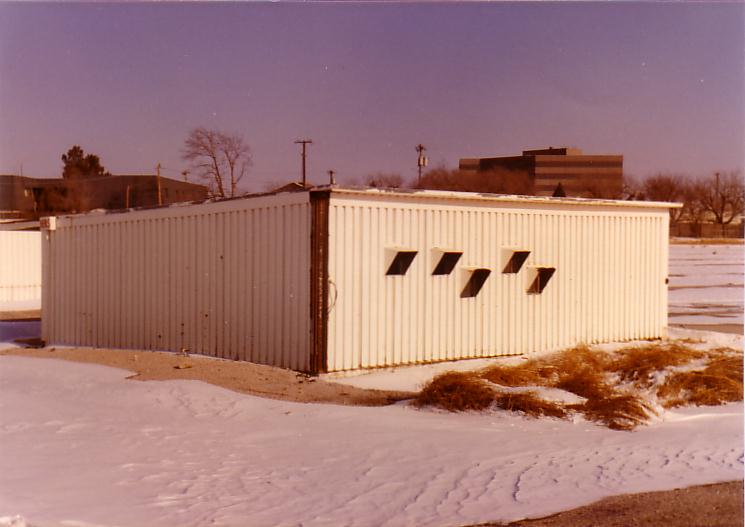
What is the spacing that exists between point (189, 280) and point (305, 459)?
760 cm

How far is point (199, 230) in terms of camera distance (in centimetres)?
1372

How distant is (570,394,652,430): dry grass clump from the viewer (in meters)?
8.14

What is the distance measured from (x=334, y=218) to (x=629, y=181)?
58746mm

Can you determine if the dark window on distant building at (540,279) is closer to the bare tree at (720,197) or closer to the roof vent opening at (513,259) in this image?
the roof vent opening at (513,259)

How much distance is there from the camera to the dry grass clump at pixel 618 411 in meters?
8.14

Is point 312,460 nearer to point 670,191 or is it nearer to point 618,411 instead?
point 618,411

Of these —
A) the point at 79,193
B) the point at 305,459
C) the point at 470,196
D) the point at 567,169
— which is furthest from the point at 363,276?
the point at 79,193

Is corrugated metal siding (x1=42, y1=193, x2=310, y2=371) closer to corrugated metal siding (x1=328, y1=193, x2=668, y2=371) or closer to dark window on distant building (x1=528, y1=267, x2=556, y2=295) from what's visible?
corrugated metal siding (x1=328, y1=193, x2=668, y2=371)

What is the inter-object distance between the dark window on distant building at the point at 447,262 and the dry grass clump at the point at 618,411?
4444 millimetres

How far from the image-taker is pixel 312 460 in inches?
271

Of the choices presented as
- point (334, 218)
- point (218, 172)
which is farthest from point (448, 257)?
point (218, 172)

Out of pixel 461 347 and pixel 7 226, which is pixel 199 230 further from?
pixel 7 226

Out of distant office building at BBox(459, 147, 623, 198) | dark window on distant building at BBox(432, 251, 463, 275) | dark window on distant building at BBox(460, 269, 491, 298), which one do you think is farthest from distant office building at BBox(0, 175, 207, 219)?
dark window on distant building at BBox(432, 251, 463, 275)

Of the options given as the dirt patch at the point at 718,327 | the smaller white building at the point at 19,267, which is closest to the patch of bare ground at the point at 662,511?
the dirt patch at the point at 718,327
